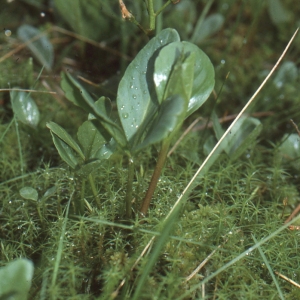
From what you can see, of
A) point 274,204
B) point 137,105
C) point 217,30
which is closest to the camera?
point 137,105

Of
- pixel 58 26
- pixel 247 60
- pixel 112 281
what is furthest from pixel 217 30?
pixel 112 281

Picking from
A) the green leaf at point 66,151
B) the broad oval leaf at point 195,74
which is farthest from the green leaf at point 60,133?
the broad oval leaf at point 195,74

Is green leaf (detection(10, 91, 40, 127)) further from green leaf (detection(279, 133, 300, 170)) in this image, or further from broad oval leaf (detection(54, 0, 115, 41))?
green leaf (detection(279, 133, 300, 170))

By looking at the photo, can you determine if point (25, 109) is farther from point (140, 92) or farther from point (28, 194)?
point (140, 92)

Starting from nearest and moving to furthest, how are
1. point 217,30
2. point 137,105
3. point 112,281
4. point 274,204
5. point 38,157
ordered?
point 112,281 < point 137,105 < point 274,204 < point 38,157 < point 217,30

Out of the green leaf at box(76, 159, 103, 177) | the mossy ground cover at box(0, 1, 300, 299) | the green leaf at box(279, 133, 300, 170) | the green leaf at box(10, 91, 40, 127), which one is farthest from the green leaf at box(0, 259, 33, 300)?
the green leaf at box(279, 133, 300, 170)

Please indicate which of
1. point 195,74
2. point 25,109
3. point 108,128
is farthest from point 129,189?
point 25,109

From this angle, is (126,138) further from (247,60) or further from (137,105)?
(247,60)
